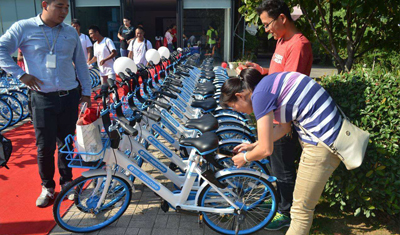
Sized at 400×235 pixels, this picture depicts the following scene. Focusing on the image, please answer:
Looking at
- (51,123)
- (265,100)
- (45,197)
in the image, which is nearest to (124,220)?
(45,197)

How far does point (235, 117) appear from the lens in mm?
4332

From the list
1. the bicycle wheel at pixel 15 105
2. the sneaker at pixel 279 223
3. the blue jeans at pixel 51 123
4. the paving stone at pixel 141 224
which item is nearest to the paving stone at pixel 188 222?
the paving stone at pixel 141 224

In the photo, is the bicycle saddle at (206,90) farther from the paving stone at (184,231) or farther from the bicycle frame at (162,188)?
the paving stone at (184,231)

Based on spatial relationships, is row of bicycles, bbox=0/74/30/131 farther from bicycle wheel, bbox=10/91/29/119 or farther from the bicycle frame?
the bicycle frame

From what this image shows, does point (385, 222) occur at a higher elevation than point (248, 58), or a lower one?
lower

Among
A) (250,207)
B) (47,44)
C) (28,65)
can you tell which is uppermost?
(47,44)

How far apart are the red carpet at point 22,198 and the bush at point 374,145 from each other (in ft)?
9.20

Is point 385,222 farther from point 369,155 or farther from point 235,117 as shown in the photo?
point 235,117

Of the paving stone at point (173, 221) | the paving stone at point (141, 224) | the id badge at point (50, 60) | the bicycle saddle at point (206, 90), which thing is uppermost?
the id badge at point (50, 60)

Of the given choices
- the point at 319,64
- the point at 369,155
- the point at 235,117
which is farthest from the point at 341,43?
the point at 319,64

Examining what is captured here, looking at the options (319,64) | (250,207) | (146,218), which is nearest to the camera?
(250,207)

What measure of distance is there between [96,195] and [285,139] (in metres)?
1.79

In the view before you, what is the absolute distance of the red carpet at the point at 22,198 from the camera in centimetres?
289

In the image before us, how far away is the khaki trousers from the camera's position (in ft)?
6.47
